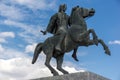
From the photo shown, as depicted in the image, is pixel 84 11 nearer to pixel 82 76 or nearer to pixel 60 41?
pixel 60 41

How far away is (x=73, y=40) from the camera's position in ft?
37.9

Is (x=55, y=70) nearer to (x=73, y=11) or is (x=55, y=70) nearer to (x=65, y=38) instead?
(x=65, y=38)

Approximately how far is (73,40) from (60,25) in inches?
35.9

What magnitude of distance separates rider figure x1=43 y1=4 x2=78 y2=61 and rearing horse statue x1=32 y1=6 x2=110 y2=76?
0.48 ft

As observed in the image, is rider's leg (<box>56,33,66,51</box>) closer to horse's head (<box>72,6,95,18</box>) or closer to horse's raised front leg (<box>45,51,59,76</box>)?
horse's raised front leg (<box>45,51,59,76</box>)

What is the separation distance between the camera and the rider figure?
11.7m

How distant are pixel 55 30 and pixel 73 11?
0.95 m

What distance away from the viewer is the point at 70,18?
12.3m

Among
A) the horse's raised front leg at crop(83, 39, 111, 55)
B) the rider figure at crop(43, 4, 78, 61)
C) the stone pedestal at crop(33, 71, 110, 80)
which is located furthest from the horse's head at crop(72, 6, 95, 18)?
the stone pedestal at crop(33, 71, 110, 80)

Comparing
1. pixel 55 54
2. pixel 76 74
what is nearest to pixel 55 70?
pixel 55 54

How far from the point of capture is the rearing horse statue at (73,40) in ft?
37.3

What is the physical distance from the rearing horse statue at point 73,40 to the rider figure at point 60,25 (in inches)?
5.7

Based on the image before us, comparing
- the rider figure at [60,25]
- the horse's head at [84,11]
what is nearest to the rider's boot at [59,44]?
the rider figure at [60,25]

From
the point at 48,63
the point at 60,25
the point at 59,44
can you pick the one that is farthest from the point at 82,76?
the point at 60,25
